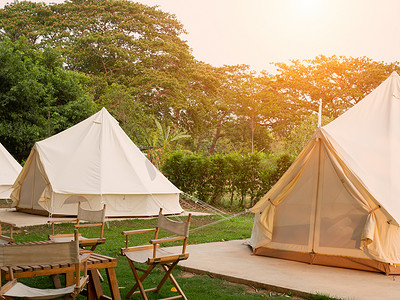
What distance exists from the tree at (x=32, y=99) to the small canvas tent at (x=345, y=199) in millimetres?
13083

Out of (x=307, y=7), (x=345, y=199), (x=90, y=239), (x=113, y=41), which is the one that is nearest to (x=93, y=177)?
(x=90, y=239)

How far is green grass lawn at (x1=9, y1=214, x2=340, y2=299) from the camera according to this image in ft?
16.8

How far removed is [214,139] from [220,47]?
7.60 m

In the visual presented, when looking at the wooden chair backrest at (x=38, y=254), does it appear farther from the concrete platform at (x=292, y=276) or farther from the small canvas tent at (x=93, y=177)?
the small canvas tent at (x=93, y=177)

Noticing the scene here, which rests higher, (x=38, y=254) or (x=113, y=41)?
(x=113, y=41)

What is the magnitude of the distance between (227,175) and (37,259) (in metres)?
11.6

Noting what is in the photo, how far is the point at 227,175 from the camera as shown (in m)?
15.0

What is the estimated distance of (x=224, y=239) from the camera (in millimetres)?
8992

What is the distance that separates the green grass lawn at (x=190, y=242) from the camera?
16.8 feet

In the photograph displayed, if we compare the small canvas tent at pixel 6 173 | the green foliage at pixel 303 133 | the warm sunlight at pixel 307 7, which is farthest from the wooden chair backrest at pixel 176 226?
the warm sunlight at pixel 307 7

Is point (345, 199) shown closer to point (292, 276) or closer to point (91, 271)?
point (292, 276)

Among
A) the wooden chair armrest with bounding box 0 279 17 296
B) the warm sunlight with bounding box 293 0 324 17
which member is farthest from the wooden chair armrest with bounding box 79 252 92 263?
the warm sunlight with bounding box 293 0 324 17

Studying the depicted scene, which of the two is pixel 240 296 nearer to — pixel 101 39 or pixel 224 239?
pixel 224 239

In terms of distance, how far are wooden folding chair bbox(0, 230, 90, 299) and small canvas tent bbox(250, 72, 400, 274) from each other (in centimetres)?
411
